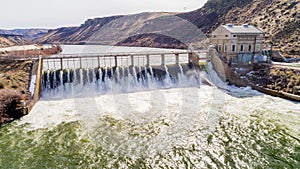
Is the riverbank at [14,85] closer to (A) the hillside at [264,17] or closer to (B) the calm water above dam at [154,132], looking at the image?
(B) the calm water above dam at [154,132]

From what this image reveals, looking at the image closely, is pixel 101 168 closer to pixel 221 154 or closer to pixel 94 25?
pixel 221 154

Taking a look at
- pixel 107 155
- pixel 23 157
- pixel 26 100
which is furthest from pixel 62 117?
pixel 107 155

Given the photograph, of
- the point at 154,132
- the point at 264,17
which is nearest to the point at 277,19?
the point at 264,17

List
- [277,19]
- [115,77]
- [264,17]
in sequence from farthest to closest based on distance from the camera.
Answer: [264,17] < [277,19] < [115,77]

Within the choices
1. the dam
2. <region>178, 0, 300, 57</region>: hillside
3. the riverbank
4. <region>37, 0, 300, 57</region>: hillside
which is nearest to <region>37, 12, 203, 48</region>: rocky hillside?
<region>37, 0, 300, 57</region>: hillside

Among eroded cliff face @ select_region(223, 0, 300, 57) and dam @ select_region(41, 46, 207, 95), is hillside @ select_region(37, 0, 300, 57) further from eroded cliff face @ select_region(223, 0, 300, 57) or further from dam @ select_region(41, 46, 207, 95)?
dam @ select_region(41, 46, 207, 95)

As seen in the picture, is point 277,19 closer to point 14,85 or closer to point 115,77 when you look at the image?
point 115,77

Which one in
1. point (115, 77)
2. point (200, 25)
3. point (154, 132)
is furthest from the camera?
point (200, 25)
